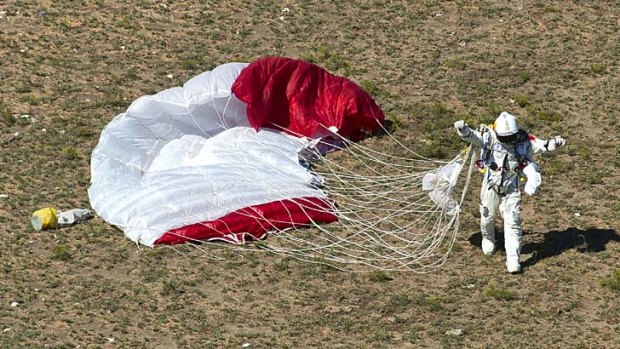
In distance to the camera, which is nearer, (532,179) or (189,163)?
(532,179)

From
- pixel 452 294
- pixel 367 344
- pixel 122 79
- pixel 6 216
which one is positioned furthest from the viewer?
pixel 122 79

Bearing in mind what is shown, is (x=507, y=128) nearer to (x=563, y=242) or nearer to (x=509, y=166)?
(x=509, y=166)

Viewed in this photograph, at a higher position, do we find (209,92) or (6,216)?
(209,92)

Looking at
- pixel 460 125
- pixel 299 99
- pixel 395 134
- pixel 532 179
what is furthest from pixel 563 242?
pixel 299 99

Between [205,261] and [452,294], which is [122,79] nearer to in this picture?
[205,261]

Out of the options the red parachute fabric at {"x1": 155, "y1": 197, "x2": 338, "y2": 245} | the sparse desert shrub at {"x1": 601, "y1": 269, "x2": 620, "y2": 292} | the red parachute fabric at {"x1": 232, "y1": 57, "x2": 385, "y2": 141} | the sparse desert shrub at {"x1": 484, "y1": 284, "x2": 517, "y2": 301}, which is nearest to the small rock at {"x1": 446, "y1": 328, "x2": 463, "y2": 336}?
the sparse desert shrub at {"x1": 484, "y1": 284, "x2": 517, "y2": 301}

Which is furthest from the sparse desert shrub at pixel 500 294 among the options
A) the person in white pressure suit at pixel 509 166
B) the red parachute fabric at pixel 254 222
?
the red parachute fabric at pixel 254 222

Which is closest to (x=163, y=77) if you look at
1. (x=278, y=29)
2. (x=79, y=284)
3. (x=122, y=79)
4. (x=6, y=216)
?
(x=122, y=79)
